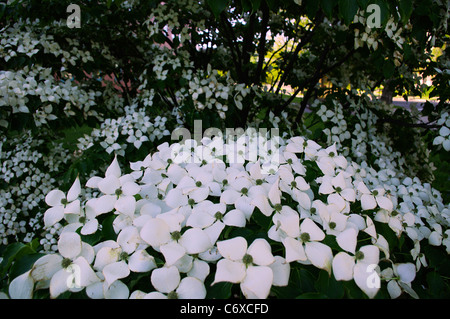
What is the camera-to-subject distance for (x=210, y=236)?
1.92 ft

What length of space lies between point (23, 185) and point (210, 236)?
2.07 meters

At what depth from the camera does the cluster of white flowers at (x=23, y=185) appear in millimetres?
2111

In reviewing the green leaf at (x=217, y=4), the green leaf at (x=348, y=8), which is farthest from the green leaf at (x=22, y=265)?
the green leaf at (x=348, y=8)

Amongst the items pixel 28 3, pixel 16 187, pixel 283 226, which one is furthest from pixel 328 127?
pixel 16 187

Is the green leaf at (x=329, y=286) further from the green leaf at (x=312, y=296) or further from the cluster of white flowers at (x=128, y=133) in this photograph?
the cluster of white flowers at (x=128, y=133)

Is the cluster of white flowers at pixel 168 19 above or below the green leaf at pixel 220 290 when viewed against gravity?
above

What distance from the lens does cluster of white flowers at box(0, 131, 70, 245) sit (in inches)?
83.1

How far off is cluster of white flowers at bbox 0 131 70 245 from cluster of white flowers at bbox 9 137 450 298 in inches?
65.0

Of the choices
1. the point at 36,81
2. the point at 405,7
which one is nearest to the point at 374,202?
the point at 405,7

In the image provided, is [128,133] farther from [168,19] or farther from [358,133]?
[358,133]

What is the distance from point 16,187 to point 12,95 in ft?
2.95

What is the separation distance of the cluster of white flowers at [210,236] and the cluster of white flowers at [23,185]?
165 cm

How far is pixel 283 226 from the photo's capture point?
0.57 meters
